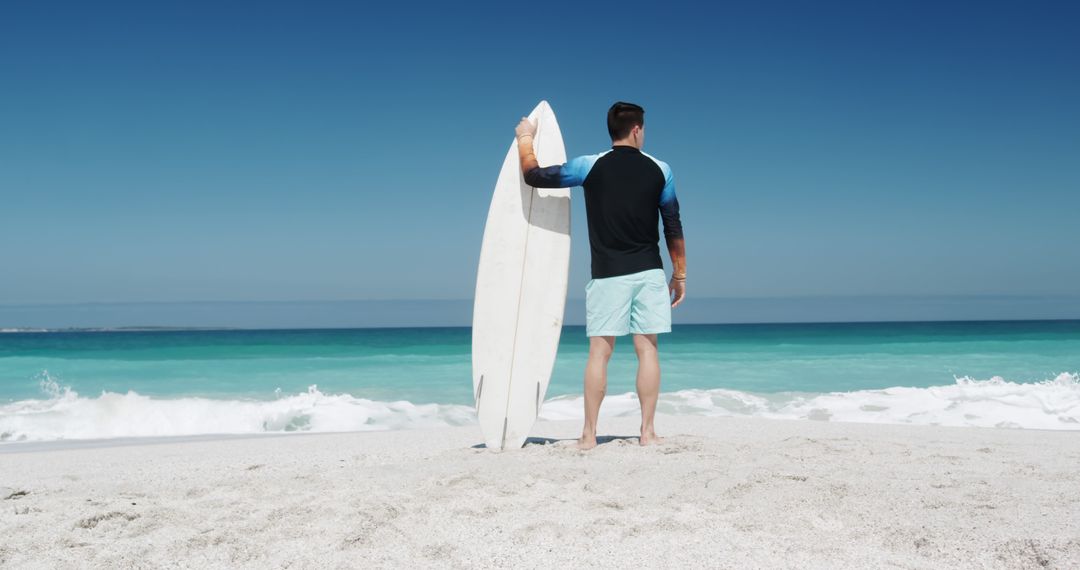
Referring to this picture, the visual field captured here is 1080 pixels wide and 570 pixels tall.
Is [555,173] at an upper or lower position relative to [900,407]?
upper

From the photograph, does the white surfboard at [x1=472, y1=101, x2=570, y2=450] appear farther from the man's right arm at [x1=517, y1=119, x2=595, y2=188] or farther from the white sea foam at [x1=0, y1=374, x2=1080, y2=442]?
the white sea foam at [x1=0, y1=374, x2=1080, y2=442]

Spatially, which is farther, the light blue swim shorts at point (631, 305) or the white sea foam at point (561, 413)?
the white sea foam at point (561, 413)

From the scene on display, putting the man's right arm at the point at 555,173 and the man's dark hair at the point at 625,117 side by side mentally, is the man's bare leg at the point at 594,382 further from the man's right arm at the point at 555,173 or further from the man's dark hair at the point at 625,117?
the man's dark hair at the point at 625,117

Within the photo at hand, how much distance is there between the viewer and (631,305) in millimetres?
3336

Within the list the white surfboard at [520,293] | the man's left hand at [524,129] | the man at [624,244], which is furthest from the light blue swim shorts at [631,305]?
the man's left hand at [524,129]

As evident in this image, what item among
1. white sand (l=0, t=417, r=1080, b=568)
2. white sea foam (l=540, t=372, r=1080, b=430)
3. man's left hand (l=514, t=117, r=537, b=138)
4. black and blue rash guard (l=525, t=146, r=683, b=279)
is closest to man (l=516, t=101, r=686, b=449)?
black and blue rash guard (l=525, t=146, r=683, b=279)

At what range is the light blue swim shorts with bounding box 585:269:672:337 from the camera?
330cm

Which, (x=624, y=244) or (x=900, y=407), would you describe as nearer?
(x=624, y=244)

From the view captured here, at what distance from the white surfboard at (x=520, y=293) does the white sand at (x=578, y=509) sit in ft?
1.15

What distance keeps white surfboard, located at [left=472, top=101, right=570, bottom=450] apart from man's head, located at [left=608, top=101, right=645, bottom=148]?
0.35 meters

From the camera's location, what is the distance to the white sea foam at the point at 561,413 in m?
5.91

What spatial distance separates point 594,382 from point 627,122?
3.66 feet

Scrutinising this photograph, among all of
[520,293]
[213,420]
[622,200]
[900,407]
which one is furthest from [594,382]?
[213,420]

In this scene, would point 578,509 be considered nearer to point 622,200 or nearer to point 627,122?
point 622,200
